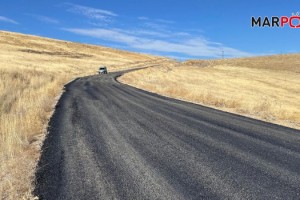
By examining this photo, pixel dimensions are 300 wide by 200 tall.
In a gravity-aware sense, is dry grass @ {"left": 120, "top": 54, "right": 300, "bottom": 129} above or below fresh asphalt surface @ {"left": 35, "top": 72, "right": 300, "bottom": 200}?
below

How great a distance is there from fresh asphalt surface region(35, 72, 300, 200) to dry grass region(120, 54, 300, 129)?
4190mm

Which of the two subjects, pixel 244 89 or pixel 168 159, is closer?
pixel 168 159

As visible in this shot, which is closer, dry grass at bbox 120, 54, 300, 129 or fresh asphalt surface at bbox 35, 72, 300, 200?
fresh asphalt surface at bbox 35, 72, 300, 200

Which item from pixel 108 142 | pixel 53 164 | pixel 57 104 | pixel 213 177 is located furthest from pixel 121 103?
pixel 213 177

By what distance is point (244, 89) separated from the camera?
43625mm

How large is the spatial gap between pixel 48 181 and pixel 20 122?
18.8 ft

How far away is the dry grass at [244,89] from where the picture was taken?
1762 centimetres

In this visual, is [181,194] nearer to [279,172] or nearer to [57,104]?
[279,172]

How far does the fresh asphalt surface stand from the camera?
20.6 feet

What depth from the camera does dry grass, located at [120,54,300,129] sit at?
1762 centimetres

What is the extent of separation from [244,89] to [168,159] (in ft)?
122

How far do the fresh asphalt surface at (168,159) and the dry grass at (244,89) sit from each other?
13.7 feet

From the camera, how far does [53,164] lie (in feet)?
25.9

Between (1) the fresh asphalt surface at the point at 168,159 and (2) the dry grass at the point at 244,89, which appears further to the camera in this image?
(2) the dry grass at the point at 244,89
